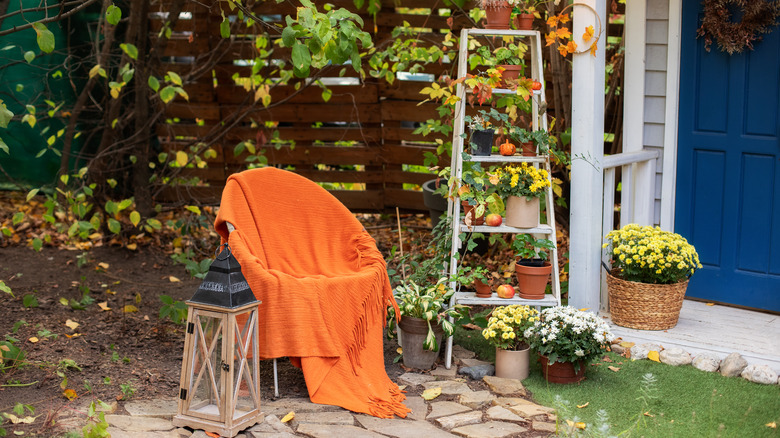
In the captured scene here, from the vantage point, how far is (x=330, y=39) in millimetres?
3336

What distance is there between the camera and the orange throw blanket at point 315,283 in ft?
11.6

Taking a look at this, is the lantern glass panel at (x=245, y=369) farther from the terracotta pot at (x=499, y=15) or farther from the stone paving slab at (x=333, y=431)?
the terracotta pot at (x=499, y=15)

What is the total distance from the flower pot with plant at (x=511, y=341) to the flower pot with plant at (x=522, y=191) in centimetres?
49

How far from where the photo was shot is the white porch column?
13.8 ft

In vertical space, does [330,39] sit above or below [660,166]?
above

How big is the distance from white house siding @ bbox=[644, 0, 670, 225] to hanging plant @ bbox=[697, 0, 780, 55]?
0.23 m

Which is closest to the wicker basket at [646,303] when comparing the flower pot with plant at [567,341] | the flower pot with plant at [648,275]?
the flower pot with plant at [648,275]

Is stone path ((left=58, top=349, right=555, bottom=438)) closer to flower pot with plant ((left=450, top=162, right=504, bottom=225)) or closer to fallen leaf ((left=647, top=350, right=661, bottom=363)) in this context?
fallen leaf ((left=647, top=350, right=661, bottom=363))

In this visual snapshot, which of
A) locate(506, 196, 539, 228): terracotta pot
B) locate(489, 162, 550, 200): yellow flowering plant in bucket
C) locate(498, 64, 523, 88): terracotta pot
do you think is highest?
locate(498, 64, 523, 88): terracotta pot

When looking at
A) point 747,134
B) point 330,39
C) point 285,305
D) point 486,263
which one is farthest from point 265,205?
point 747,134

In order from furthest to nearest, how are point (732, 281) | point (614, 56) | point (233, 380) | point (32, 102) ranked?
1. point (32, 102)
2. point (614, 56)
3. point (732, 281)
4. point (233, 380)

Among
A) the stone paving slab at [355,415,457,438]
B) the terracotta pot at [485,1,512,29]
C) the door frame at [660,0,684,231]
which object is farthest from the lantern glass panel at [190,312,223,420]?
the door frame at [660,0,684,231]

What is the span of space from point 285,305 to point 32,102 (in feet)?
11.4

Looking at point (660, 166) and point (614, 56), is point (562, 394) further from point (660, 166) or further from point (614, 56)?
point (614, 56)
